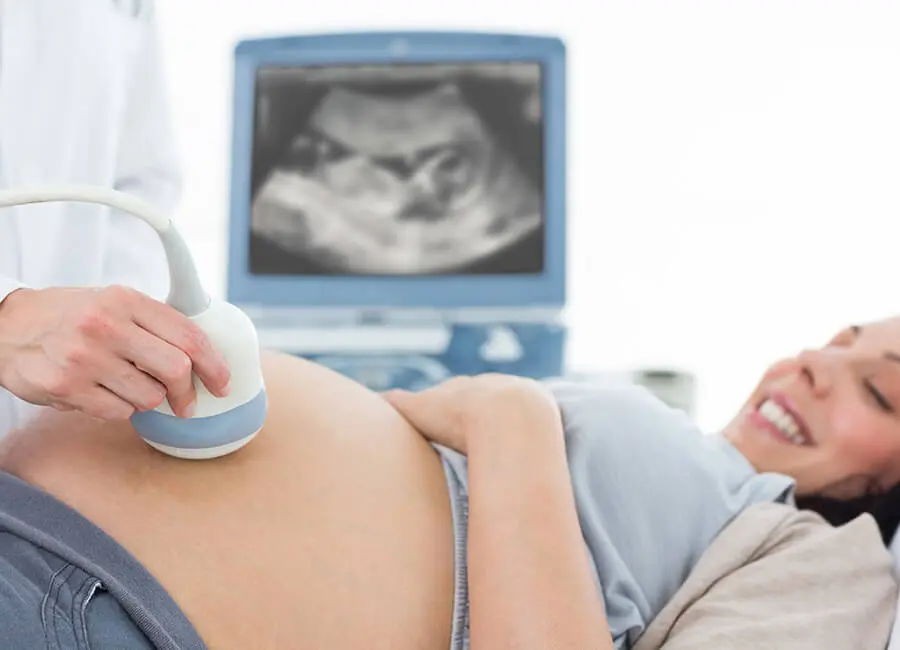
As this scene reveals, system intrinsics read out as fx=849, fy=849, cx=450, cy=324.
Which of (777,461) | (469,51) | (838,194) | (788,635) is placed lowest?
(788,635)

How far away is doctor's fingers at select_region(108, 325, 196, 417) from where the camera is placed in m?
0.60

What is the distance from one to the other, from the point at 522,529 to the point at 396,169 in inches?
45.3

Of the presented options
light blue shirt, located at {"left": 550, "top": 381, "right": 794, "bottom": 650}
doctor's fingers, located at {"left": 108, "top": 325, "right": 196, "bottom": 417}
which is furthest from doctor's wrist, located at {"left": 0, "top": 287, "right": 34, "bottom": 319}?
light blue shirt, located at {"left": 550, "top": 381, "right": 794, "bottom": 650}

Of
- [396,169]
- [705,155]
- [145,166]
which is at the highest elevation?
[705,155]

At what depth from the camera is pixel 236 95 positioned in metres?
1.74

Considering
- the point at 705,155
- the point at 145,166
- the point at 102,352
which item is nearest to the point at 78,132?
the point at 145,166

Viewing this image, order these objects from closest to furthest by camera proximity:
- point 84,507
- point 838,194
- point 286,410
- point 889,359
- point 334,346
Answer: point 84,507, point 286,410, point 889,359, point 334,346, point 838,194

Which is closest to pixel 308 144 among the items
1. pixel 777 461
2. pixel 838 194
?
pixel 777 461

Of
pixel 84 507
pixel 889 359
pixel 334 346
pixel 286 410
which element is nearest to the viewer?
pixel 84 507

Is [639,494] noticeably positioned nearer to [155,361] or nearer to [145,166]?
[155,361]

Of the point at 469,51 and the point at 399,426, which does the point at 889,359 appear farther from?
the point at 469,51

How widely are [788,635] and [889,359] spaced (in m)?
0.46

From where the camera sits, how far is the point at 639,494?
0.85 metres

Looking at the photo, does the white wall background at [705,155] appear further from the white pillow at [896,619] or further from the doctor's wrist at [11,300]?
the doctor's wrist at [11,300]
